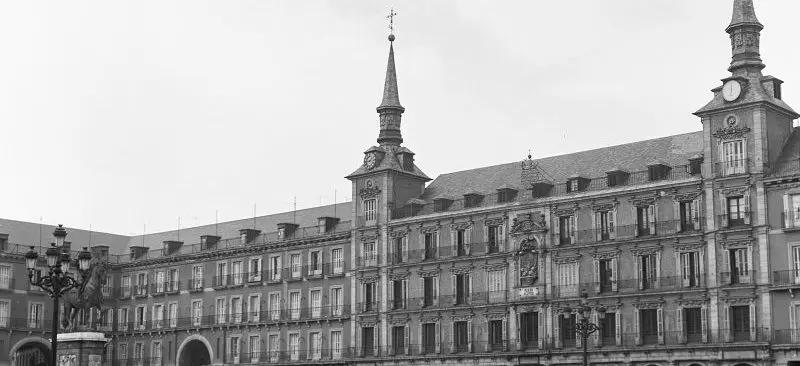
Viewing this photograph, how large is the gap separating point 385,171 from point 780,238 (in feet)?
101

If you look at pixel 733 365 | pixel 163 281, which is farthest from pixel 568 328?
pixel 163 281

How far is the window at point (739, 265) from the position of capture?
6819cm

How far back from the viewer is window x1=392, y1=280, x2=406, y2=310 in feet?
282

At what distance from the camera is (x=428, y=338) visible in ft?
274

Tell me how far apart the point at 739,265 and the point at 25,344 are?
60.0 m

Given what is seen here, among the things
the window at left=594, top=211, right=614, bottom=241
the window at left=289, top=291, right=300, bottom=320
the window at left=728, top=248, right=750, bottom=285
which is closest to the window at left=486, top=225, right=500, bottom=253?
the window at left=594, top=211, right=614, bottom=241

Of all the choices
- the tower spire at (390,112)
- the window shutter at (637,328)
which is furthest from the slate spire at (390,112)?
the window shutter at (637,328)

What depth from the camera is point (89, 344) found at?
195ft

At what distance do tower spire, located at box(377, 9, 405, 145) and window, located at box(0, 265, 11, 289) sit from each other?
111 ft

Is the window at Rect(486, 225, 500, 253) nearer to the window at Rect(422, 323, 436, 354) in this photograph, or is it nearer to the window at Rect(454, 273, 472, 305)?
the window at Rect(454, 273, 472, 305)

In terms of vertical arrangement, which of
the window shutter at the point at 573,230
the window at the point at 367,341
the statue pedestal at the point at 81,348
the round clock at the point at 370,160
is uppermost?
the round clock at the point at 370,160

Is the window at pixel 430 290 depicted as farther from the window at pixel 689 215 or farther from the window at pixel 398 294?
the window at pixel 689 215

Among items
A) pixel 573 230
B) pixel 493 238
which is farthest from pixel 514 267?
pixel 573 230

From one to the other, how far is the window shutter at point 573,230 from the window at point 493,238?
5730 millimetres
